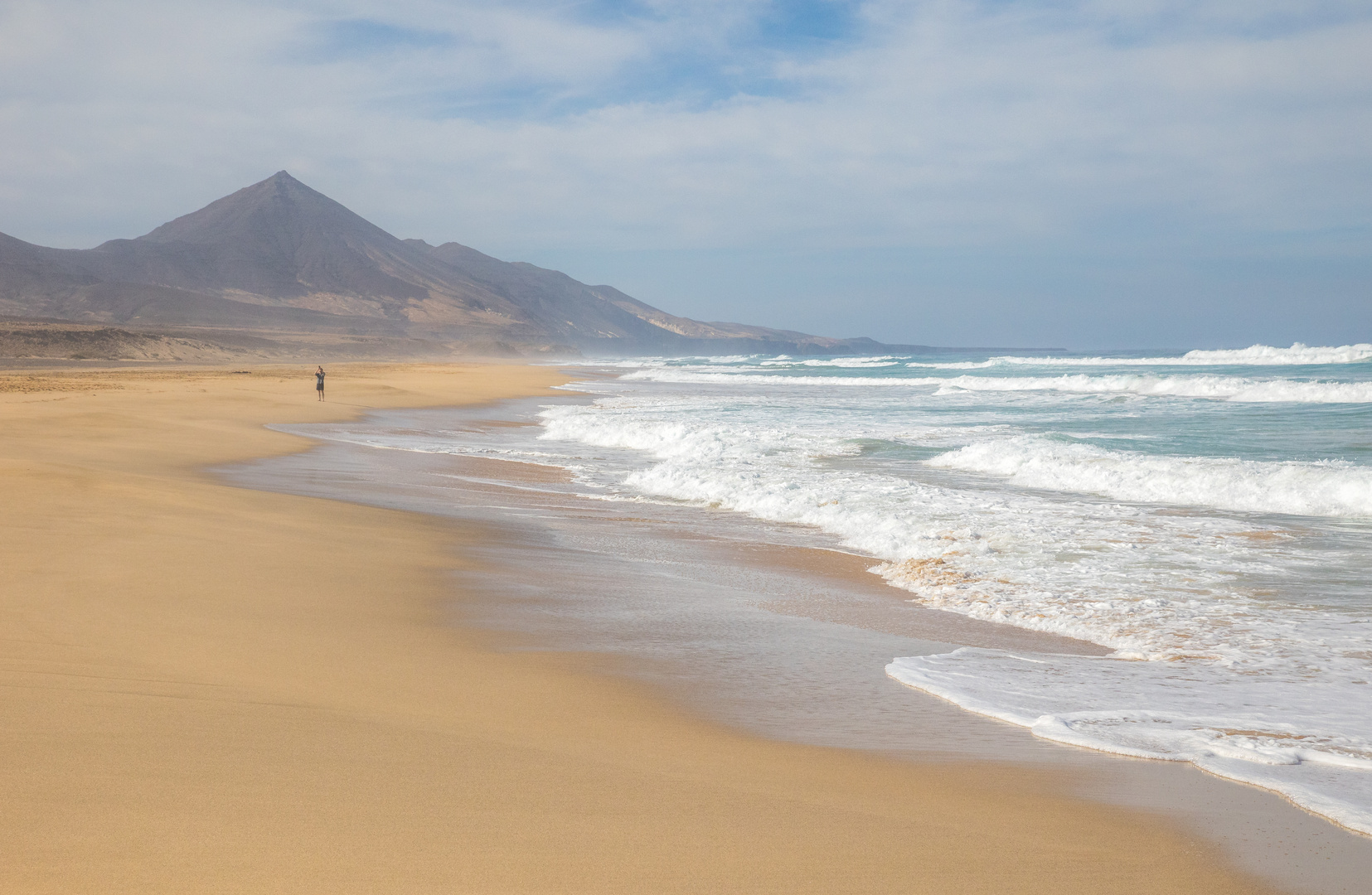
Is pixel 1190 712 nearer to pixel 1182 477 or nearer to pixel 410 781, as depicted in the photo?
pixel 410 781

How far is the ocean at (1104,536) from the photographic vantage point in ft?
13.8

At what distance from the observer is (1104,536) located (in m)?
8.82

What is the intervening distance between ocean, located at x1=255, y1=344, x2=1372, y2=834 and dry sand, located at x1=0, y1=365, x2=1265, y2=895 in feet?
3.47

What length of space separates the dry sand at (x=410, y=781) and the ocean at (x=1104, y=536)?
3.47 feet

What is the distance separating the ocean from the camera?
4211 mm

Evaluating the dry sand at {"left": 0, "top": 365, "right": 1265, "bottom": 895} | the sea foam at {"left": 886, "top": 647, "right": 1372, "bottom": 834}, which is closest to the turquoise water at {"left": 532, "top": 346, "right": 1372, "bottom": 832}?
the sea foam at {"left": 886, "top": 647, "right": 1372, "bottom": 834}

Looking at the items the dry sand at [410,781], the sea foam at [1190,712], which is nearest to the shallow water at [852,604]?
the sea foam at [1190,712]

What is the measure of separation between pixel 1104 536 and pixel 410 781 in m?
7.52

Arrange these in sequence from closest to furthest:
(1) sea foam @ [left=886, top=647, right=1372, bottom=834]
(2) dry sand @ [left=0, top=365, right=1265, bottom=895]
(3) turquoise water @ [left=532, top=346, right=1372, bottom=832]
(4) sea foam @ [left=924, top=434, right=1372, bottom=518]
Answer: (2) dry sand @ [left=0, top=365, right=1265, bottom=895]
(1) sea foam @ [left=886, top=647, right=1372, bottom=834]
(3) turquoise water @ [left=532, top=346, right=1372, bottom=832]
(4) sea foam @ [left=924, top=434, right=1372, bottom=518]

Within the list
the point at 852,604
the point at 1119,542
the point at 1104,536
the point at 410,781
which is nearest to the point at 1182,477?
the point at 1104,536

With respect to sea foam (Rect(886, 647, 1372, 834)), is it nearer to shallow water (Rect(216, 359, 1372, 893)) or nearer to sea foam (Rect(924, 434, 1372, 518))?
shallow water (Rect(216, 359, 1372, 893))

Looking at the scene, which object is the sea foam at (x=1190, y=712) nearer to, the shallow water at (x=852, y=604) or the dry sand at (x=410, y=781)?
the shallow water at (x=852, y=604)

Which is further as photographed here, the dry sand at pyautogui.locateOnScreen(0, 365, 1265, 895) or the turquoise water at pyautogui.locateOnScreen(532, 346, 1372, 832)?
the turquoise water at pyautogui.locateOnScreen(532, 346, 1372, 832)

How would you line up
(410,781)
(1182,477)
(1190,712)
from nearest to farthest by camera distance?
1. (410,781)
2. (1190,712)
3. (1182,477)
